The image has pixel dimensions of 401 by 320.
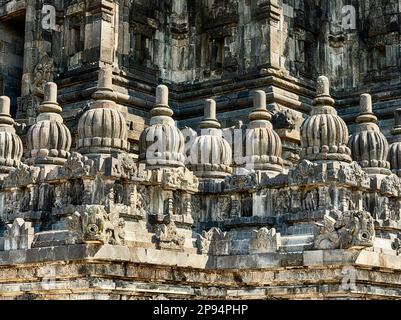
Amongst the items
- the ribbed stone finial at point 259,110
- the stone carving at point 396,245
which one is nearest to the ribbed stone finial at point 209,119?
the ribbed stone finial at point 259,110

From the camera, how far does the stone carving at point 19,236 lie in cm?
2461

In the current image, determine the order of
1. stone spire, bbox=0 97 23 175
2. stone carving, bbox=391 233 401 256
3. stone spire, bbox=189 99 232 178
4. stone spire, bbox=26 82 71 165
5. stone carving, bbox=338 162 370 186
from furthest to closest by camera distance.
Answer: stone spire, bbox=0 97 23 175 < stone spire, bbox=189 99 232 178 < stone spire, bbox=26 82 71 165 < stone carving, bbox=391 233 401 256 < stone carving, bbox=338 162 370 186

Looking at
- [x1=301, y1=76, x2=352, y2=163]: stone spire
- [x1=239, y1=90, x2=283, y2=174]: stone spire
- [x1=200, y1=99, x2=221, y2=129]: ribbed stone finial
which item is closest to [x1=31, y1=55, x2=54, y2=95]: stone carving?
[x1=200, y1=99, x2=221, y2=129]: ribbed stone finial

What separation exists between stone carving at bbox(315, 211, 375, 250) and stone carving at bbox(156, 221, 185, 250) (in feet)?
11.1

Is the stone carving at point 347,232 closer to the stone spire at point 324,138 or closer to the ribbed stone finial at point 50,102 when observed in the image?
the stone spire at point 324,138

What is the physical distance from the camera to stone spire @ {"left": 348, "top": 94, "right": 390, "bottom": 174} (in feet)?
89.2

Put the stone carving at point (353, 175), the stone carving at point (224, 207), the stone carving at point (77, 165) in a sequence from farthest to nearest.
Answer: the stone carving at point (224, 207) → the stone carving at point (353, 175) → the stone carving at point (77, 165)

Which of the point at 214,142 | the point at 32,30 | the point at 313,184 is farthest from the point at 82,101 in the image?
the point at 313,184

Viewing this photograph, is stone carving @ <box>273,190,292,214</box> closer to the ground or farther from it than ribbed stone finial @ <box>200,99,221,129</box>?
closer to the ground

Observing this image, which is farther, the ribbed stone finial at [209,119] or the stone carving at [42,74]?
the stone carving at [42,74]

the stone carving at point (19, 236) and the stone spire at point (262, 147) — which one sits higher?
the stone spire at point (262, 147)

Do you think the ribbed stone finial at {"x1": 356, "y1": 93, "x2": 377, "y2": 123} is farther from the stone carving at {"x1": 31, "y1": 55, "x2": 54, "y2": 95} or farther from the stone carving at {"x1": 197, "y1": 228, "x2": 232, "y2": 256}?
the stone carving at {"x1": 31, "y1": 55, "x2": 54, "y2": 95}

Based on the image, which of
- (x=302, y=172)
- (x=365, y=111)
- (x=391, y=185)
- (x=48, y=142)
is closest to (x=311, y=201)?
(x=302, y=172)

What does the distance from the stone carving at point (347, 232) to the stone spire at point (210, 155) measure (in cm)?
471
